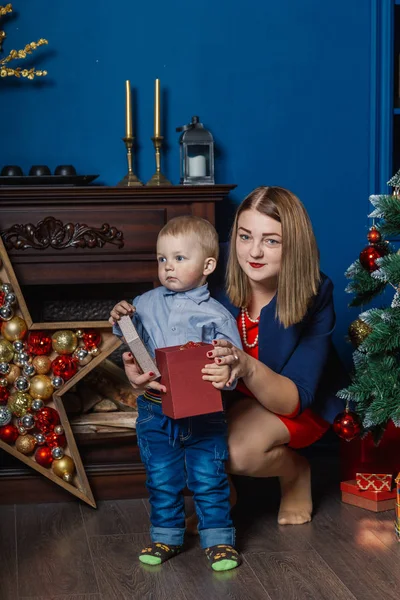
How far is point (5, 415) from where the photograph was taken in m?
2.51

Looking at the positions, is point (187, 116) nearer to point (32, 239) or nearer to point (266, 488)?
point (32, 239)

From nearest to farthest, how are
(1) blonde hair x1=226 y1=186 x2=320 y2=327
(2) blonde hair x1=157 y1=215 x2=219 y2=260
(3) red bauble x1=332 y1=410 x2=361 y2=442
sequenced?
(2) blonde hair x1=157 y1=215 x2=219 y2=260 → (1) blonde hair x1=226 y1=186 x2=320 y2=327 → (3) red bauble x1=332 y1=410 x2=361 y2=442

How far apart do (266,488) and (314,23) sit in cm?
156

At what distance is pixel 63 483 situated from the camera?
2516 mm

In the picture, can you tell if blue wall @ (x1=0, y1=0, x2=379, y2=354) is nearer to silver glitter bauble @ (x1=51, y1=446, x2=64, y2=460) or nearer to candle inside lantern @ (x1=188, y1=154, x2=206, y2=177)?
candle inside lantern @ (x1=188, y1=154, x2=206, y2=177)

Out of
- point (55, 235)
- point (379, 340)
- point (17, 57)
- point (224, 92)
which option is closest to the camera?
point (379, 340)

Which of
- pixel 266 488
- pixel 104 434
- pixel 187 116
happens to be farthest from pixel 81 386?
pixel 187 116

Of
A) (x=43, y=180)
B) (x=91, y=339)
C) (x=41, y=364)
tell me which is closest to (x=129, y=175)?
(x=43, y=180)

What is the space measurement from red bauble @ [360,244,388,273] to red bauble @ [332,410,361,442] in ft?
1.34

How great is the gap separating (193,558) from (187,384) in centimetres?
48

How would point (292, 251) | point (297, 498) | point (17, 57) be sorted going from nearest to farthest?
1. point (292, 251)
2. point (297, 498)
3. point (17, 57)

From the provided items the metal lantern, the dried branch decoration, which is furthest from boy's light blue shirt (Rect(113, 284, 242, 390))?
the dried branch decoration

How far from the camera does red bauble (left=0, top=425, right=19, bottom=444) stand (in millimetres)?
2533

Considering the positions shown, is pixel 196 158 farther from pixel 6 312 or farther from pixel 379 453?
pixel 379 453
